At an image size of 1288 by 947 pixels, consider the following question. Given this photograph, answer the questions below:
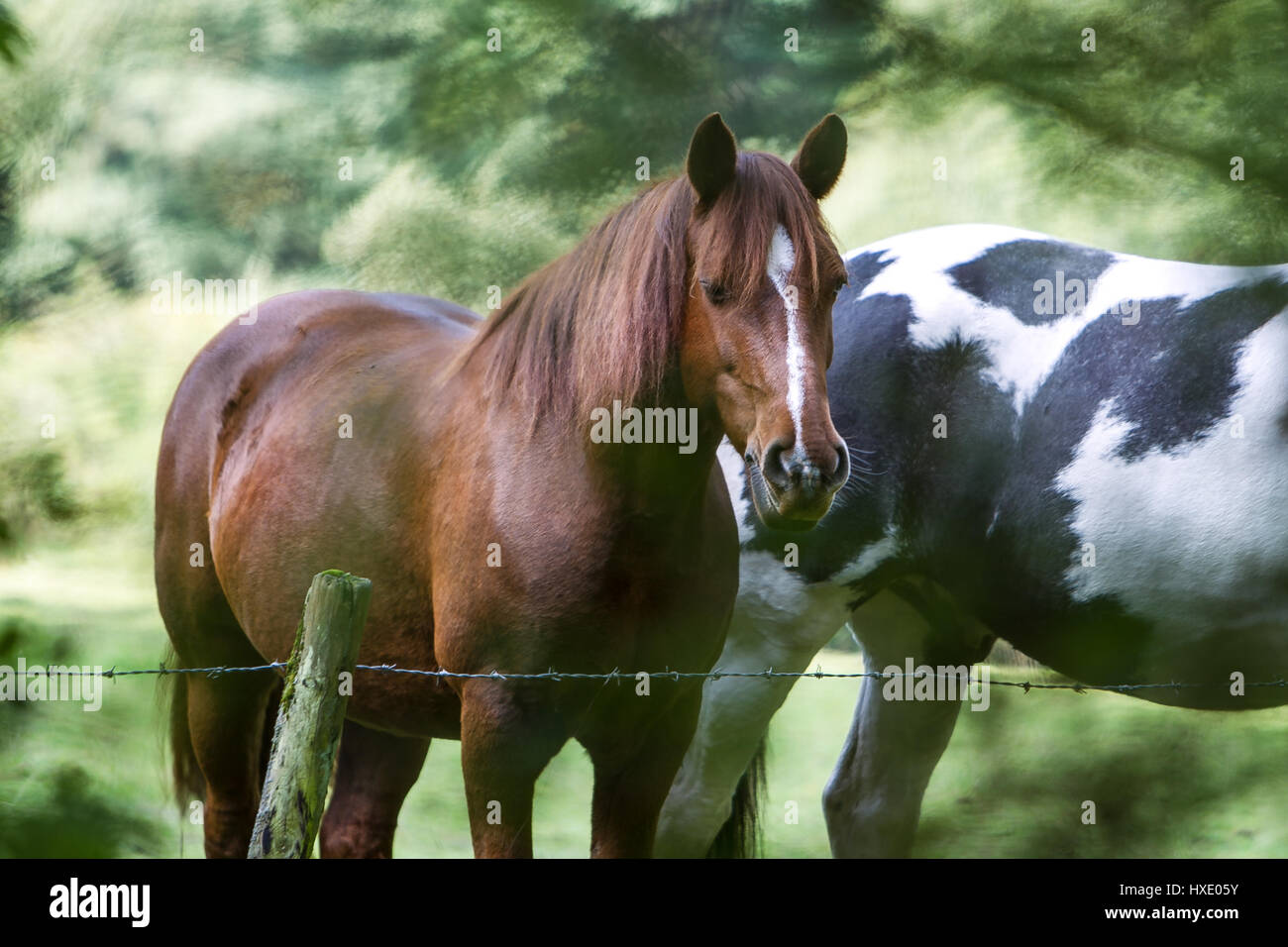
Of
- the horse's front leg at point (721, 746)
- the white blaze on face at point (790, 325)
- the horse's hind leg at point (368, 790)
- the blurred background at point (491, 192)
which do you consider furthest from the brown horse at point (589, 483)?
the blurred background at point (491, 192)

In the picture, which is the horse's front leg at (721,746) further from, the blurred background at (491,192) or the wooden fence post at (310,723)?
the blurred background at (491,192)

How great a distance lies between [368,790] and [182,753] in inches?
24.7

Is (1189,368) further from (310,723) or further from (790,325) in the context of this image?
(310,723)

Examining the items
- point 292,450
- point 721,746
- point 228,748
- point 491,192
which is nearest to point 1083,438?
point 721,746

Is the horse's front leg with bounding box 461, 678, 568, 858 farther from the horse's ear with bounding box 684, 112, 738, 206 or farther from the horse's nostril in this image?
the horse's ear with bounding box 684, 112, 738, 206

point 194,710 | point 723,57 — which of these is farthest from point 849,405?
point 723,57

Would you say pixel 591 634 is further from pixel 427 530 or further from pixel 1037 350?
pixel 1037 350

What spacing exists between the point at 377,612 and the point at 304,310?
1152 mm

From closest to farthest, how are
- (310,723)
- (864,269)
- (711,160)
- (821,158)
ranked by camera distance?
1. (310,723)
2. (711,160)
3. (821,158)
4. (864,269)

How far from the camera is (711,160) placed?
7.38 feet

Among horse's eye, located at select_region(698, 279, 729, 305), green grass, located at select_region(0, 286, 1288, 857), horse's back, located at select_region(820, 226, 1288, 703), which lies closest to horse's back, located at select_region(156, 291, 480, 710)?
horse's eye, located at select_region(698, 279, 729, 305)

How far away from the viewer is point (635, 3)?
5160 mm

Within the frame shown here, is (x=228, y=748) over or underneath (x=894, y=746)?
over

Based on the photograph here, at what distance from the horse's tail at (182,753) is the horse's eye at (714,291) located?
210cm
